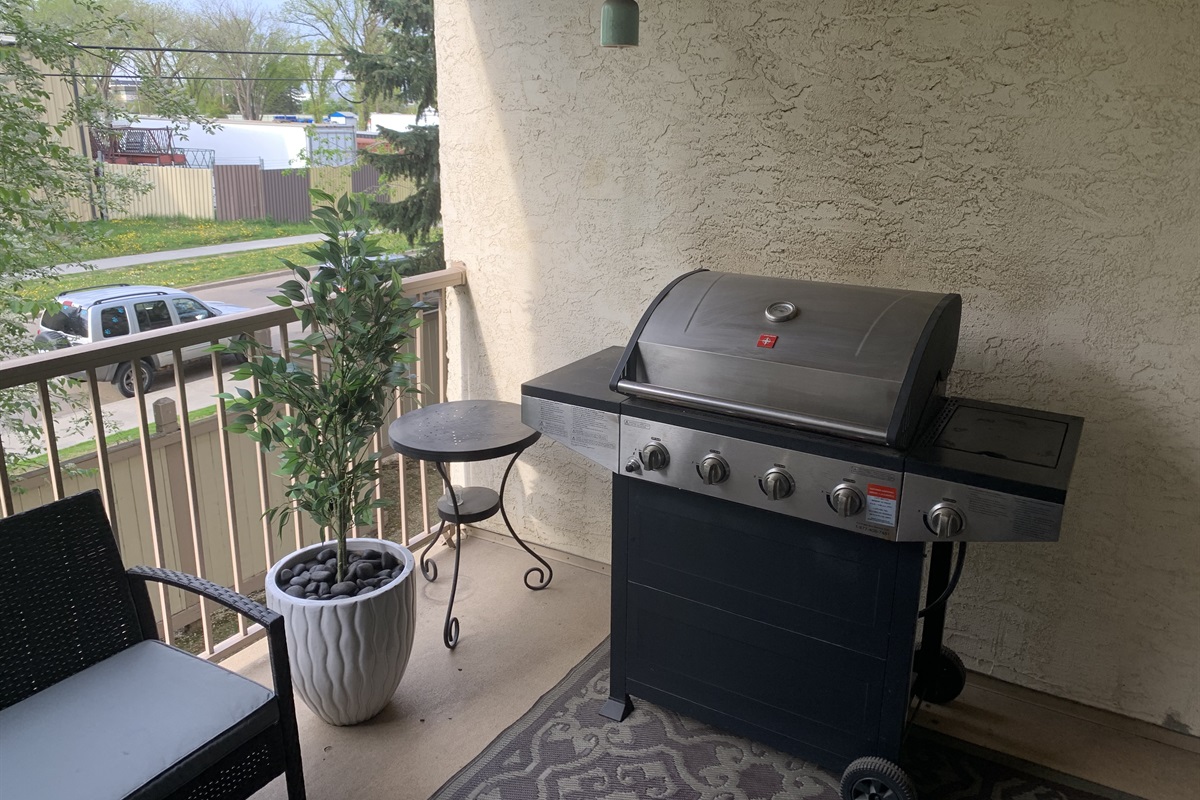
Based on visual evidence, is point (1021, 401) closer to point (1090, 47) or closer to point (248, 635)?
point (1090, 47)

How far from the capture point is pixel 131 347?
198 cm

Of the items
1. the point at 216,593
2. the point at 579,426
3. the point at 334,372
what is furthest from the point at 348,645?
the point at 579,426

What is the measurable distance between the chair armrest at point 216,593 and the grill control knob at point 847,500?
119cm

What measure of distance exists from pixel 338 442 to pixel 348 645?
0.54m

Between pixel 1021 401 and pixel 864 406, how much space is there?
77cm

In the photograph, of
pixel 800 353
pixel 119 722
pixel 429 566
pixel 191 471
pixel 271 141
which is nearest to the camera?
pixel 119 722

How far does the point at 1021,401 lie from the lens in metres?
2.19

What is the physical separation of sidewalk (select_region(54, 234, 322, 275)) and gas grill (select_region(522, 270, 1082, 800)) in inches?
107

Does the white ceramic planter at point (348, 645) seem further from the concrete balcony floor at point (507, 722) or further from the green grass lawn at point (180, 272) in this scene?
the green grass lawn at point (180, 272)

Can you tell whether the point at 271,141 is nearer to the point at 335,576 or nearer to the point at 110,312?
the point at 110,312

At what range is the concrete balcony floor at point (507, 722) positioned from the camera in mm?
2072

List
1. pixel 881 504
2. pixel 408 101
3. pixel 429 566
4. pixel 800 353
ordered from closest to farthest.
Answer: pixel 881 504 → pixel 800 353 → pixel 429 566 → pixel 408 101

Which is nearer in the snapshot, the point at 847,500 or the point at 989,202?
the point at 847,500

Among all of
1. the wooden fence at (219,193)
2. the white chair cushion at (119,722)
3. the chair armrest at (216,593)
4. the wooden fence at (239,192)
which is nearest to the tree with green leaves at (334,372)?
the chair armrest at (216,593)
